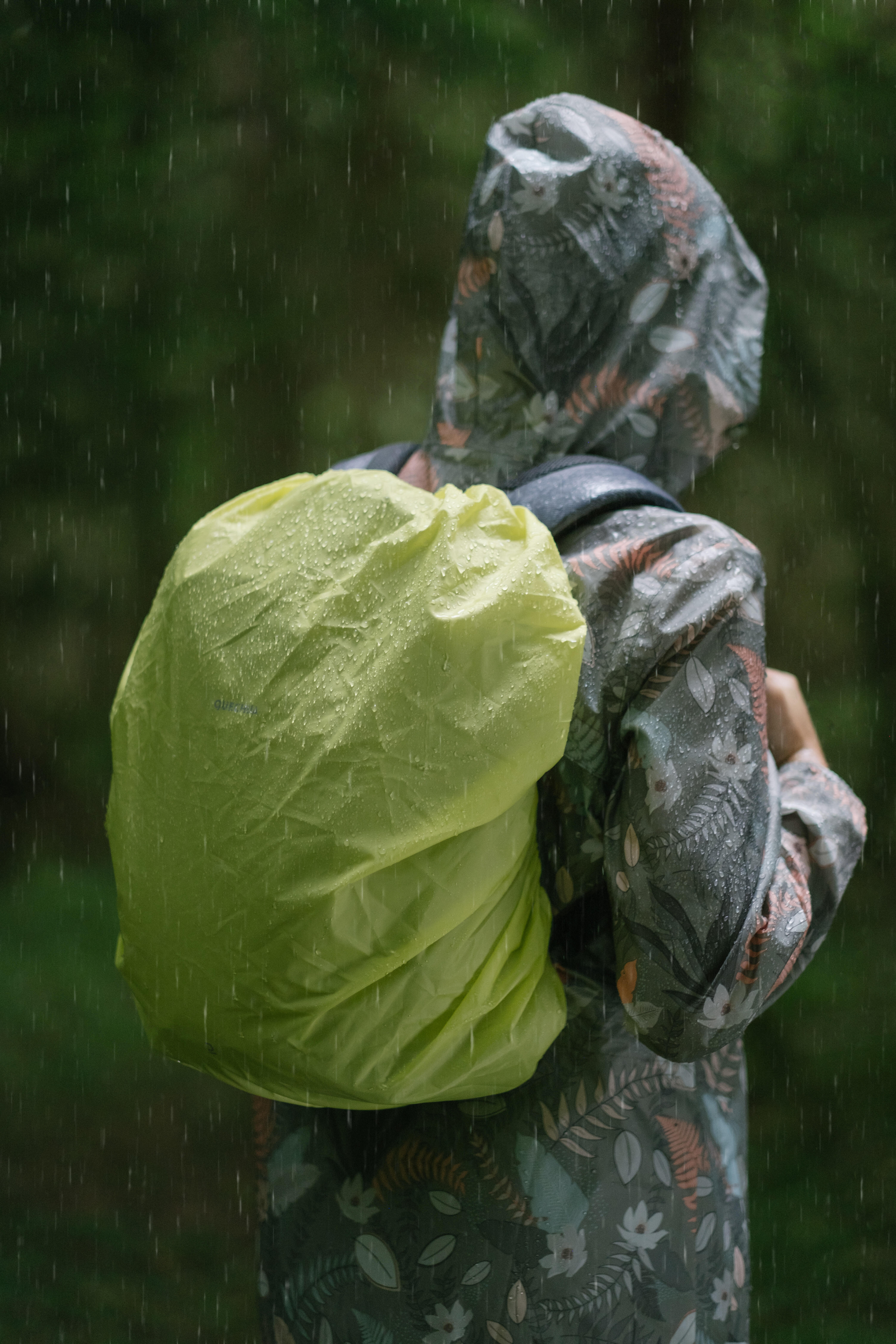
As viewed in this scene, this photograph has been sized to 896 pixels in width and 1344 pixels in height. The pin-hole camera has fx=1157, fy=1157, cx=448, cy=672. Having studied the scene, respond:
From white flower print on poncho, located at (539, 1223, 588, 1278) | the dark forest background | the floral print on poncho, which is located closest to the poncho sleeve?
the floral print on poncho

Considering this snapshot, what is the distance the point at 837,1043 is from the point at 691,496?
1024mm

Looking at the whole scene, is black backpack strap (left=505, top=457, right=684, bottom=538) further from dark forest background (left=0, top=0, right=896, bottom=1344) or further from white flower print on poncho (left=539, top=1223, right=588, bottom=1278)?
dark forest background (left=0, top=0, right=896, bottom=1344)

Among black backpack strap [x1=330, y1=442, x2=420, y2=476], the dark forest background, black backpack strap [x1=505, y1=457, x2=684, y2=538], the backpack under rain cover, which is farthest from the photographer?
the dark forest background

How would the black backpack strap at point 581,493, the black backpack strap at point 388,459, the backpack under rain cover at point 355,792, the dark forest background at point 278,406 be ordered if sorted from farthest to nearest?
the dark forest background at point 278,406 < the black backpack strap at point 388,459 < the black backpack strap at point 581,493 < the backpack under rain cover at point 355,792

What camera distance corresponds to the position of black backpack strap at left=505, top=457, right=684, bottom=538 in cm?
75

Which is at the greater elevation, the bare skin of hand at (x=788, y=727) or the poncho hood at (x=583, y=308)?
the poncho hood at (x=583, y=308)

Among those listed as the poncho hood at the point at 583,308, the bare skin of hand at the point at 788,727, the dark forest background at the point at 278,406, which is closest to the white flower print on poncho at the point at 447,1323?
the bare skin of hand at the point at 788,727

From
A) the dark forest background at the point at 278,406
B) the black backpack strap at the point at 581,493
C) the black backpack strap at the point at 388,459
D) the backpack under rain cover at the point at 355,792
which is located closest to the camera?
the backpack under rain cover at the point at 355,792

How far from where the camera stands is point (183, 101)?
6.33 feet

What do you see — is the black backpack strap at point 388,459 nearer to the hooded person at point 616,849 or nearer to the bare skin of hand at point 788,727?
the hooded person at point 616,849

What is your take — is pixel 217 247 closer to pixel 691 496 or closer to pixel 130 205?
pixel 130 205

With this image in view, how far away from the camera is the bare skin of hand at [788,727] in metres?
0.95

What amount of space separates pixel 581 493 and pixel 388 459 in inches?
9.6

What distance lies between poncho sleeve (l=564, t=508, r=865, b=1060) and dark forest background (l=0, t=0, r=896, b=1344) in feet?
4.52
